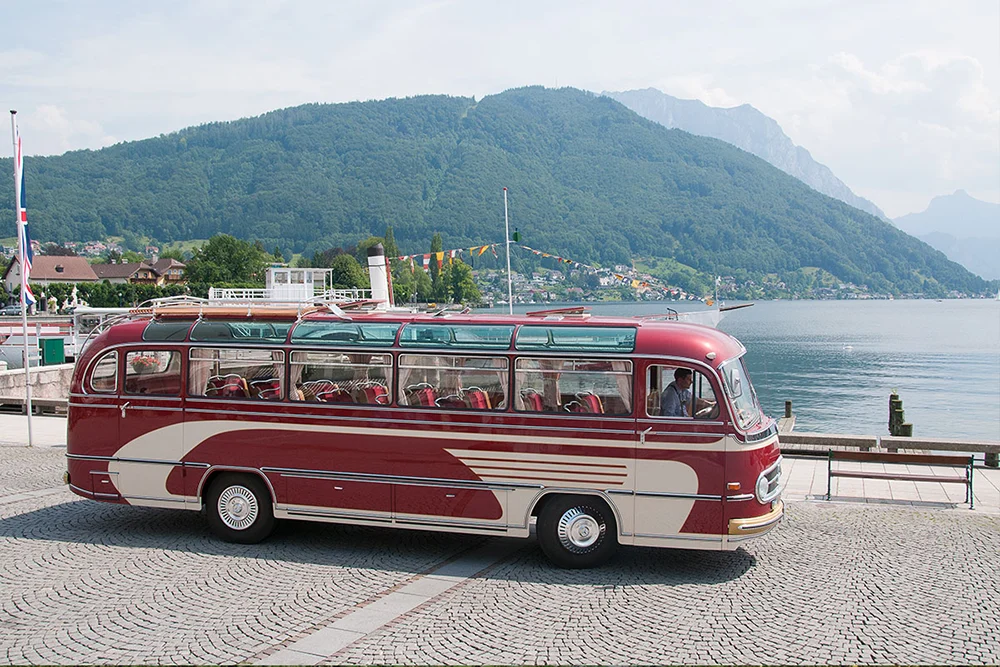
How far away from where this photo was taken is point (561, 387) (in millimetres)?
10898

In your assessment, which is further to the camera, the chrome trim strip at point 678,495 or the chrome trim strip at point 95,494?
the chrome trim strip at point 95,494

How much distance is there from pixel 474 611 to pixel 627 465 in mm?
2477

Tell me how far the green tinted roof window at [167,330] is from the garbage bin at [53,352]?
34.5 metres

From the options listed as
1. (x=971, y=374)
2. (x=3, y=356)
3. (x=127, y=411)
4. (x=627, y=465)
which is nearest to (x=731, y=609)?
(x=627, y=465)

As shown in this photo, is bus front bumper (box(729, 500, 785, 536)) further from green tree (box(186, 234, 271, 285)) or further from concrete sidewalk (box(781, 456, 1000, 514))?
green tree (box(186, 234, 271, 285))

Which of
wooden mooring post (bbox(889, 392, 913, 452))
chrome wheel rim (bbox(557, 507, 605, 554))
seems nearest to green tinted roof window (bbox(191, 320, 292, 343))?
chrome wheel rim (bbox(557, 507, 605, 554))

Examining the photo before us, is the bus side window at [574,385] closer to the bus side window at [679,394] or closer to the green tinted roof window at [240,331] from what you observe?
the bus side window at [679,394]

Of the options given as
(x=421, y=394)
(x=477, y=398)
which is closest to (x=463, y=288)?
(x=421, y=394)

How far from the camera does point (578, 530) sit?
1088cm

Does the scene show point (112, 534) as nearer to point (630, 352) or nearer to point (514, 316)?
point (514, 316)

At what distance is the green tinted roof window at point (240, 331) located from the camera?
12070mm

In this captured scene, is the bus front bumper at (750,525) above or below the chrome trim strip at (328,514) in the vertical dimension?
above

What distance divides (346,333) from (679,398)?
417 cm

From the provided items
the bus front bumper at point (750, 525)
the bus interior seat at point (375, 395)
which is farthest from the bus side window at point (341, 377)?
the bus front bumper at point (750, 525)
